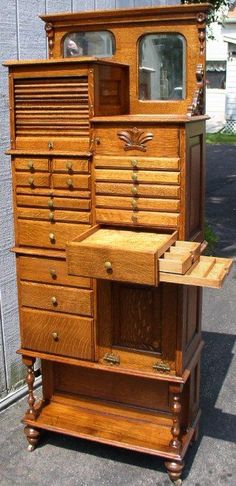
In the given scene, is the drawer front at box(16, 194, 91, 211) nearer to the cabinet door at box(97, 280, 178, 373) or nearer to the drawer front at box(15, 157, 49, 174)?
the drawer front at box(15, 157, 49, 174)

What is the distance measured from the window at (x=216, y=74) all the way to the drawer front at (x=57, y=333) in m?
22.0

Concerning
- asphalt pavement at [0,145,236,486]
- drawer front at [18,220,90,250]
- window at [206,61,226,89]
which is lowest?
asphalt pavement at [0,145,236,486]

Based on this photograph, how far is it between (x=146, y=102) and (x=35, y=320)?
1.47m

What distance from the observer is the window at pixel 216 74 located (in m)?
24.4

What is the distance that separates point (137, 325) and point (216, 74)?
73.8 ft

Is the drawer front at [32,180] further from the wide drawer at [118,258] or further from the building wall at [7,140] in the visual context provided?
the building wall at [7,140]

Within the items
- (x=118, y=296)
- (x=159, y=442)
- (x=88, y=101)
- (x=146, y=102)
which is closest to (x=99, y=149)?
(x=88, y=101)

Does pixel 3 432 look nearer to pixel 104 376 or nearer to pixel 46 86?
pixel 104 376

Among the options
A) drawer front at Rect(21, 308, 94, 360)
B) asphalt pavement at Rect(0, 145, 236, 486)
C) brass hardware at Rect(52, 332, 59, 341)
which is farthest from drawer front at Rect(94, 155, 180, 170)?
asphalt pavement at Rect(0, 145, 236, 486)

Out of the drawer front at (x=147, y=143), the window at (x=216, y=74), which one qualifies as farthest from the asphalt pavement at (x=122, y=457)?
the window at (x=216, y=74)

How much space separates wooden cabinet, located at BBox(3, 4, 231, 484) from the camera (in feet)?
10.8

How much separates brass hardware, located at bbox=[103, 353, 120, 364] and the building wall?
3.54 feet

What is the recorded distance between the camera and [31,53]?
14.4 feet

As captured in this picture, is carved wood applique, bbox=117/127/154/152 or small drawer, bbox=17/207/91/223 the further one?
small drawer, bbox=17/207/91/223
